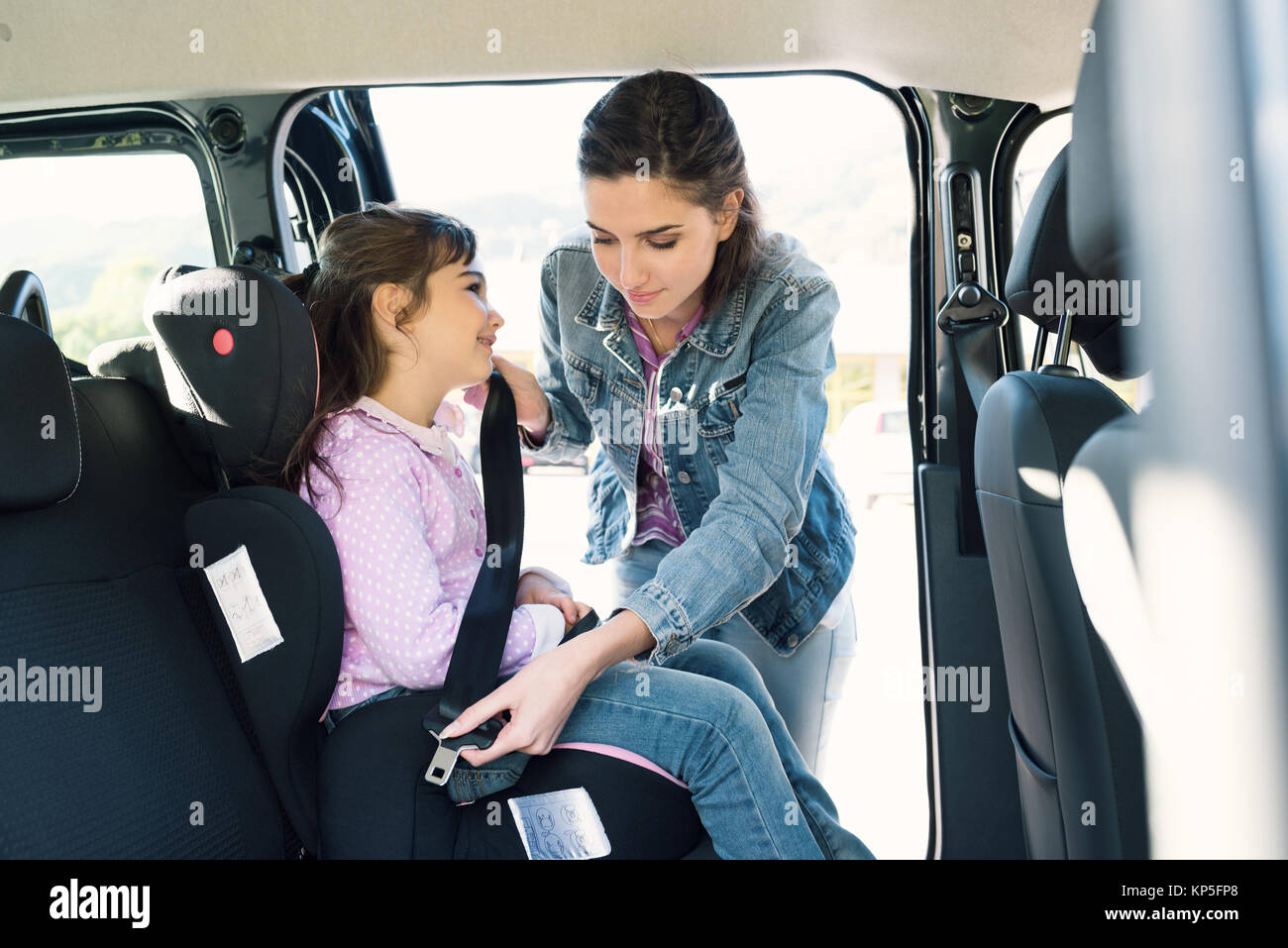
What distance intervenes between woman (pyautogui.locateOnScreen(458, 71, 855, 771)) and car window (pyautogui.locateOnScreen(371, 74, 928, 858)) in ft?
0.26

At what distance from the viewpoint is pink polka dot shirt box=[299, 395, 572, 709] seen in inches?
46.2

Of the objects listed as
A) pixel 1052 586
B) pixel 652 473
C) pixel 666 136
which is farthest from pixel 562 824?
pixel 666 136

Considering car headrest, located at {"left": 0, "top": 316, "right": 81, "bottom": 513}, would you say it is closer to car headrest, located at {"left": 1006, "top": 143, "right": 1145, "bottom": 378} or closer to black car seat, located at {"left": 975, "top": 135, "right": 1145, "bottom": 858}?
black car seat, located at {"left": 975, "top": 135, "right": 1145, "bottom": 858}

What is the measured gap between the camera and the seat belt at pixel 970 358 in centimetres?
168

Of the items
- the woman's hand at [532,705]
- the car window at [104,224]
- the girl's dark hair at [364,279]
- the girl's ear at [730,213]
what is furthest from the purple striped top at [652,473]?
the car window at [104,224]

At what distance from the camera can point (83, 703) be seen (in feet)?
3.39

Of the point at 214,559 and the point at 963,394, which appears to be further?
the point at 963,394

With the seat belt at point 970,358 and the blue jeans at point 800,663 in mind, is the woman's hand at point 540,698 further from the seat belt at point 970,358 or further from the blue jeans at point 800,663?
the seat belt at point 970,358

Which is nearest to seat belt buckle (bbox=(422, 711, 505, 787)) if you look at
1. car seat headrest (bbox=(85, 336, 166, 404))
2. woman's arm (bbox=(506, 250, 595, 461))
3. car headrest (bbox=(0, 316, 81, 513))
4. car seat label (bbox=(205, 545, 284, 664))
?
car seat label (bbox=(205, 545, 284, 664))

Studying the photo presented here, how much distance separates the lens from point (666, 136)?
1.39m

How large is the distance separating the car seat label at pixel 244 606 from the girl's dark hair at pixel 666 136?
711mm
